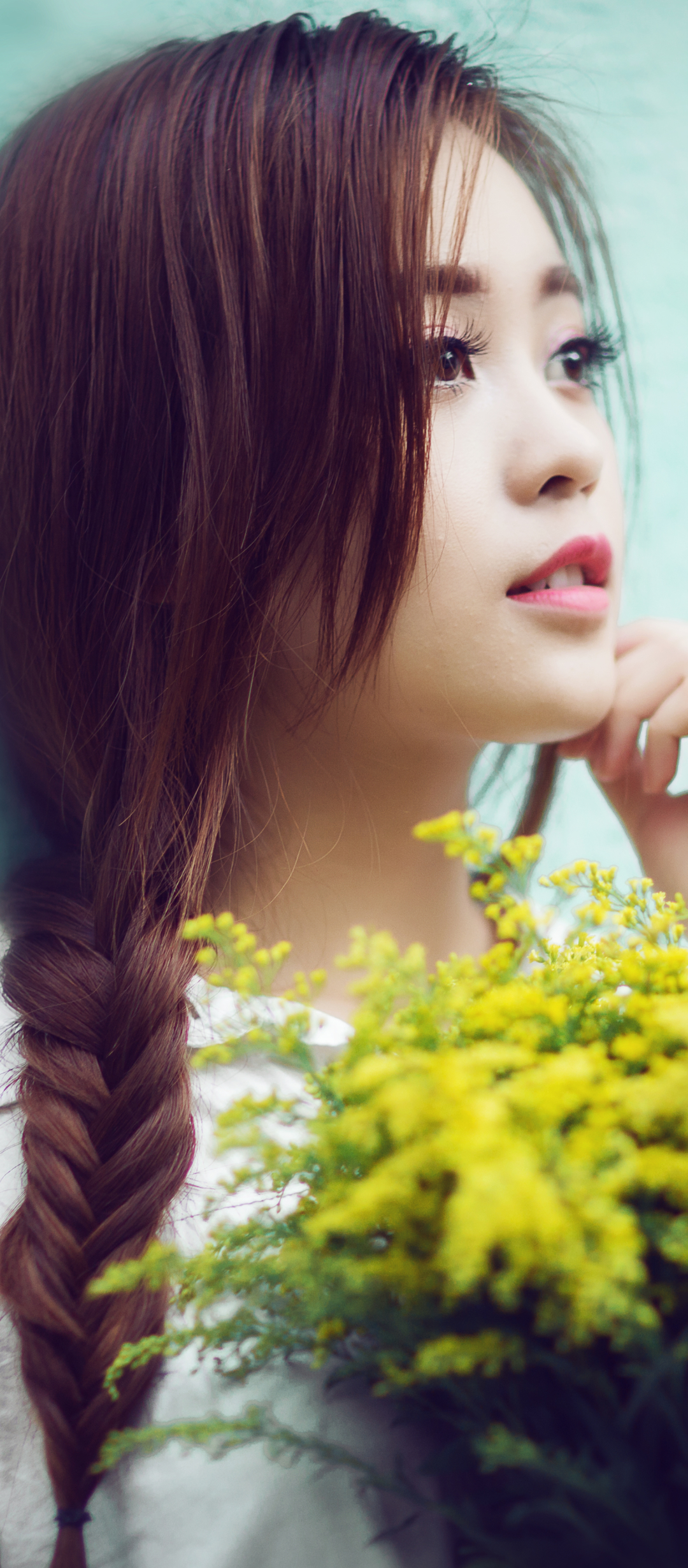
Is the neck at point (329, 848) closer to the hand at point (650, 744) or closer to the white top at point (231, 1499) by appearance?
the hand at point (650, 744)

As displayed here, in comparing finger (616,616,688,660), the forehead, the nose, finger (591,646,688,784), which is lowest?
finger (591,646,688,784)

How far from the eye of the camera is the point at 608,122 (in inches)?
43.4

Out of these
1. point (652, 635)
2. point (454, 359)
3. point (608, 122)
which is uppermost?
point (608, 122)

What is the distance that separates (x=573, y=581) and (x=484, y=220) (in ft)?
0.85

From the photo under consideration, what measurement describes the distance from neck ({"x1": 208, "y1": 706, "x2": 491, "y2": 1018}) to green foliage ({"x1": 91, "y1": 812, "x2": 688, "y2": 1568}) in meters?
0.36

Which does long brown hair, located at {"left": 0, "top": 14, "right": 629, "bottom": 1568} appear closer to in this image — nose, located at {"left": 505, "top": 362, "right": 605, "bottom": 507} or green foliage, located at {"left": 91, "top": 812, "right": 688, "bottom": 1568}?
nose, located at {"left": 505, "top": 362, "right": 605, "bottom": 507}

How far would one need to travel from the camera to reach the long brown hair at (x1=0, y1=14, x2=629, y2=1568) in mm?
625

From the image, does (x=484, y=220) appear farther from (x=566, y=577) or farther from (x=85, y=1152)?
(x=85, y=1152)

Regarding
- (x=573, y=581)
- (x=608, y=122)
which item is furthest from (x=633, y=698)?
(x=608, y=122)

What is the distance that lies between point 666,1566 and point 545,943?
23 cm

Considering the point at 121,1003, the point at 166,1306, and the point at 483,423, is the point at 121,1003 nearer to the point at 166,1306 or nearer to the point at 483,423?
the point at 166,1306

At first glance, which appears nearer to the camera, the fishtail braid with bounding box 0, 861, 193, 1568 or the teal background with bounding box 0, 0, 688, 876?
the fishtail braid with bounding box 0, 861, 193, 1568

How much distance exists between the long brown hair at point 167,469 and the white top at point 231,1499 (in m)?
0.04

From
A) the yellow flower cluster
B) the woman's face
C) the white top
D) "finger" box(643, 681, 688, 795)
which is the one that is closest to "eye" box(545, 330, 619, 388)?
the woman's face
